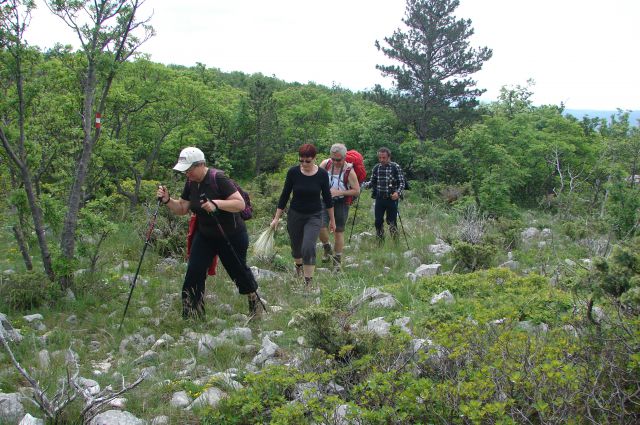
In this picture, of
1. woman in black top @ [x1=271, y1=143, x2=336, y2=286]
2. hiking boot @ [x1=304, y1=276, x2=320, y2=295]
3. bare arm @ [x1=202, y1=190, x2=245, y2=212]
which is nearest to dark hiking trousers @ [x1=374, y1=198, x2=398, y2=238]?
woman in black top @ [x1=271, y1=143, x2=336, y2=286]

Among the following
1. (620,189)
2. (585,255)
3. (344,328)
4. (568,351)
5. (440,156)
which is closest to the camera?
(568,351)

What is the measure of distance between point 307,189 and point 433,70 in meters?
16.0

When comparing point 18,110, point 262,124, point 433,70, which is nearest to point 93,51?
point 18,110

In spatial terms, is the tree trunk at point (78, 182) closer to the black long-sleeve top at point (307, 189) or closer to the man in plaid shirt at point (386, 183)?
the black long-sleeve top at point (307, 189)

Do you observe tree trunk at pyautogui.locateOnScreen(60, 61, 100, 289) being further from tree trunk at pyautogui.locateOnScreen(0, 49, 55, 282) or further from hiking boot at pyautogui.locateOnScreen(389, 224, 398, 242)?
hiking boot at pyautogui.locateOnScreen(389, 224, 398, 242)

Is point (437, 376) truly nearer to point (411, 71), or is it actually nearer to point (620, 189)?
point (620, 189)

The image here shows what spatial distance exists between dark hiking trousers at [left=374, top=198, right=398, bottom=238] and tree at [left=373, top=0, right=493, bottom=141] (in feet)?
39.8

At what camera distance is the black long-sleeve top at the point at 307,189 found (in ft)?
21.7

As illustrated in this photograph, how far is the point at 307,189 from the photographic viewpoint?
6.59 meters

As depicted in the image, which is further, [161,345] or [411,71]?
[411,71]

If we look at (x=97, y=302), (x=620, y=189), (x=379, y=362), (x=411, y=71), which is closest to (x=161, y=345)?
(x=97, y=302)

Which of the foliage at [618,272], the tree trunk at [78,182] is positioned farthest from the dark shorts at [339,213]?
the foliage at [618,272]

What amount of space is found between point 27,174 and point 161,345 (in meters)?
2.58

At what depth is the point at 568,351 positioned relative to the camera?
348cm
